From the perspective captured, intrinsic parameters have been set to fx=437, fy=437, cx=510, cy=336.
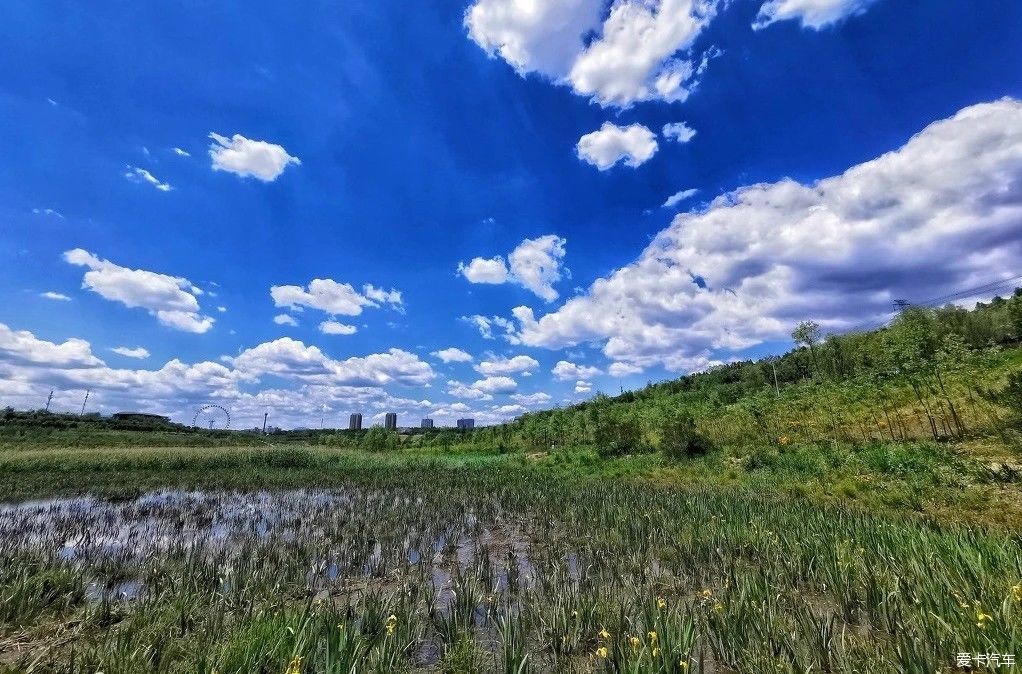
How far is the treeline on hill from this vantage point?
1691cm

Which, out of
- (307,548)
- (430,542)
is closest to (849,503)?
(430,542)

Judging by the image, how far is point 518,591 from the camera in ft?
21.3

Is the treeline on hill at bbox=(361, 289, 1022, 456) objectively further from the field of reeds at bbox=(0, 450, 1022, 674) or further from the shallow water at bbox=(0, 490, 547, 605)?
the shallow water at bbox=(0, 490, 547, 605)

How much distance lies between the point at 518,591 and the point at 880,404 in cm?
2346

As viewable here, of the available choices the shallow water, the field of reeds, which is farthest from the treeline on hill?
the shallow water

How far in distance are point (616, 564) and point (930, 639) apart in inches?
156

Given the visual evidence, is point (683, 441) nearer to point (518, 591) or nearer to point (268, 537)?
point (518, 591)

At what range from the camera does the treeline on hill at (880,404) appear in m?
16.9

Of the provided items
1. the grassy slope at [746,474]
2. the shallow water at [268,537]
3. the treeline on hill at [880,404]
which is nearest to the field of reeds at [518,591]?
the shallow water at [268,537]

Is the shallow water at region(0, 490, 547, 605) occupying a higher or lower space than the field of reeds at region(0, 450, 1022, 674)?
lower

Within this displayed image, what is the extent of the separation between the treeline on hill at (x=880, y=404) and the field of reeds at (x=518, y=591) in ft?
34.8

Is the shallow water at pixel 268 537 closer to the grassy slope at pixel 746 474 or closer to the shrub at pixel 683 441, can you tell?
the grassy slope at pixel 746 474

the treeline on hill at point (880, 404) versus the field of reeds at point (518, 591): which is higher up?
the treeline on hill at point (880, 404)

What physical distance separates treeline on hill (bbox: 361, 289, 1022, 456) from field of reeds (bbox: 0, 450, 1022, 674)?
10594 millimetres
